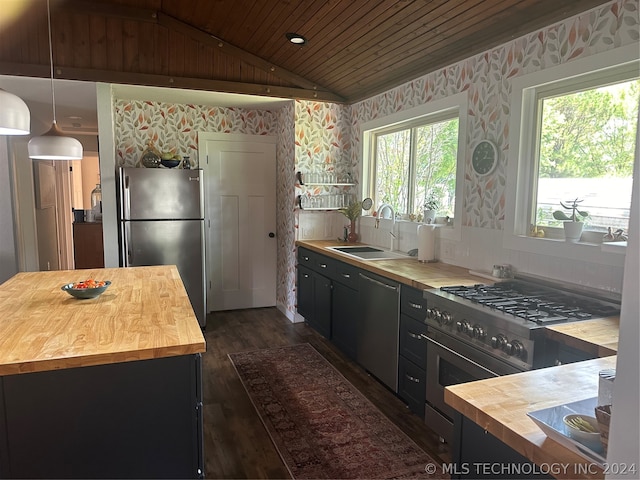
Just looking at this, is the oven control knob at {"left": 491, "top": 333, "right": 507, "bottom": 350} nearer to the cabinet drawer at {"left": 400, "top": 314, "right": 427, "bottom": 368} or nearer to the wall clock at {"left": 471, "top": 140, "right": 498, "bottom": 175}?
the cabinet drawer at {"left": 400, "top": 314, "right": 427, "bottom": 368}

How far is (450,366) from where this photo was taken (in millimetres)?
2301

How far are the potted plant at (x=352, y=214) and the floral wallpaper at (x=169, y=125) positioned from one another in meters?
1.47

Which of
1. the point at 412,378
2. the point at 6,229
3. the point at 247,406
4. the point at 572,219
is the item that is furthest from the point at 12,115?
the point at 6,229

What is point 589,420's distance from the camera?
91 cm

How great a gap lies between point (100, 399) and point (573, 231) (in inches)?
91.5

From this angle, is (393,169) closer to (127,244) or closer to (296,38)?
(296,38)

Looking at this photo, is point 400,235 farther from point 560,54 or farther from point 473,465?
point 473,465

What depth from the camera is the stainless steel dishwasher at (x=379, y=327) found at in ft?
9.38

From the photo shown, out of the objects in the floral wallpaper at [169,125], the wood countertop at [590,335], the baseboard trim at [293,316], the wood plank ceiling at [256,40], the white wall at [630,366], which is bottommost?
the baseboard trim at [293,316]

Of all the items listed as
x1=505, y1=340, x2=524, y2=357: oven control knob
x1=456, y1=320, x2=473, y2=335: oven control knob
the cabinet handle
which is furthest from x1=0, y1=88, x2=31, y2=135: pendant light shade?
the cabinet handle

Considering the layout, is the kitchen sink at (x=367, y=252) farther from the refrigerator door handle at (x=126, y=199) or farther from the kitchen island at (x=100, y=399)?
the kitchen island at (x=100, y=399)

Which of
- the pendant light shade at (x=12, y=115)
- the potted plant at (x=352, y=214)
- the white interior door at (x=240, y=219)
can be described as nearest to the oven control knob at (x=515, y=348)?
the pendant light shade at (x=12, y=115)

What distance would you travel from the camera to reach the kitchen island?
1514mm

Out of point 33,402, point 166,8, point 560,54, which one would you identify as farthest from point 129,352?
point 166,8
